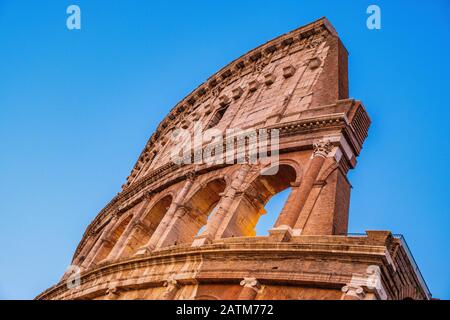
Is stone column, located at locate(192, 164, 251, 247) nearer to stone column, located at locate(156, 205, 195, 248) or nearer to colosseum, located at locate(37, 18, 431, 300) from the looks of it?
colosseum, located at locate(37, 18, 431, 300)

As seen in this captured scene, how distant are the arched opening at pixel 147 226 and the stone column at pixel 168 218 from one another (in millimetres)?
1558

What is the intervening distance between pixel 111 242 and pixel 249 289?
11.9 metres

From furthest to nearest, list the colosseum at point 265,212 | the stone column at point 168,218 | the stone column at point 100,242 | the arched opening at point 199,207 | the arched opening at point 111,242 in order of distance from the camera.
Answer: the arched opening at point 111,242
the stone column at point 100,242
the arched opening at point 199,207
the stone column at point 168,218
the colosseum at point 265,212

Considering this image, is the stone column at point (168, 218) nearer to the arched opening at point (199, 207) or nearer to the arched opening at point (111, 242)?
the arched opening at point (199, 207)

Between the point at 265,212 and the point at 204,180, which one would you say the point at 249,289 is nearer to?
the point at 265,212

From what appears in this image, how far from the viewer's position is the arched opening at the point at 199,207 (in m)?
20.5

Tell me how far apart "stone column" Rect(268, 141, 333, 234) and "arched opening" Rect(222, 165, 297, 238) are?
1.18 m

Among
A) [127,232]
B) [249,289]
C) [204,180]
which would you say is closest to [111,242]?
[127,232]

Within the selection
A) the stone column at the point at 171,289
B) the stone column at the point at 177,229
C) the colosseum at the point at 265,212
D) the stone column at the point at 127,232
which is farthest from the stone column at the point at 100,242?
the stone column at the point at 171,289

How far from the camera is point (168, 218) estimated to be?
2056 centimetres

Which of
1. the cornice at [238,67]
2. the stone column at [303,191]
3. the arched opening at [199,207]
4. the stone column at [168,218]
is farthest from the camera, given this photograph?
the cornice at [238,67]
